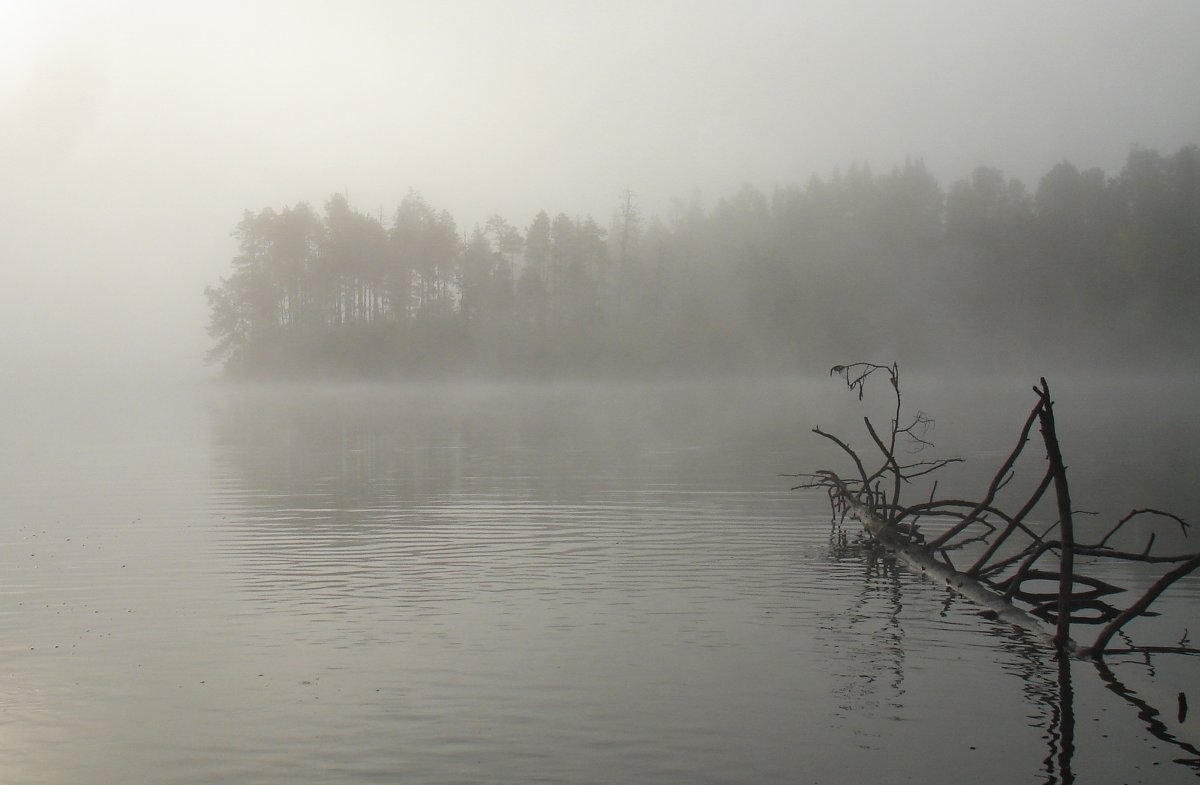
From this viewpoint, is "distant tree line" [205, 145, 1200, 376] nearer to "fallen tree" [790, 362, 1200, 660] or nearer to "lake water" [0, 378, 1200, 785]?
"lake water" [0, 378, 1200, 785]

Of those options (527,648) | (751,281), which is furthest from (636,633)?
(751,281)

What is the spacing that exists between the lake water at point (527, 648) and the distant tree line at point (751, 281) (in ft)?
280

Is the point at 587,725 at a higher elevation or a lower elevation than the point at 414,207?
lower

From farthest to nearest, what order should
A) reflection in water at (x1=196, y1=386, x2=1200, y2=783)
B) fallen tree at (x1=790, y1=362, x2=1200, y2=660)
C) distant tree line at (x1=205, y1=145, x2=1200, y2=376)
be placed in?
distant tree line at (x1=205, y1=145, x2=1200, y2=376) < fallen tree at (x1=790, y1=362, x2=1200, y2=660) < reflection in water at (x1=196, y1=386, x2=1200, y2=783)

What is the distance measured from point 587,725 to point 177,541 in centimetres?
1349

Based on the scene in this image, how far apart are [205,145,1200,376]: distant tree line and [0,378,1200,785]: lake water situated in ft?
280

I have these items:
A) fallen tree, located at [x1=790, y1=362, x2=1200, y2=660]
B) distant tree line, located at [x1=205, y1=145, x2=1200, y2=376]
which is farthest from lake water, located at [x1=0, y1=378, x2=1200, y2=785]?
distant tree line, located at [x1=205, y1=145, x2=1200, y2=376]

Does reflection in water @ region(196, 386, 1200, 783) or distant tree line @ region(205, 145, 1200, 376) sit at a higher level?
distant tree line @ region(205, 145, 1200, 376)

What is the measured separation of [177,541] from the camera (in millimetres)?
21031

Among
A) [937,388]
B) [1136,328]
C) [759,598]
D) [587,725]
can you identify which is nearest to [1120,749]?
[587,725]

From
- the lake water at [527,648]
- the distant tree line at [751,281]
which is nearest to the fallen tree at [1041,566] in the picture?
the lake water at [527,648]

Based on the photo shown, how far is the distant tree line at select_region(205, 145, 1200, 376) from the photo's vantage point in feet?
372

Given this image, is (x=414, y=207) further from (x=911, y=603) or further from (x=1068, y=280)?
(x=911, y=603)

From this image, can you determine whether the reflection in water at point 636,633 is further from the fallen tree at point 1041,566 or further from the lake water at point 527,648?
the fallen tree at point 1041,566
